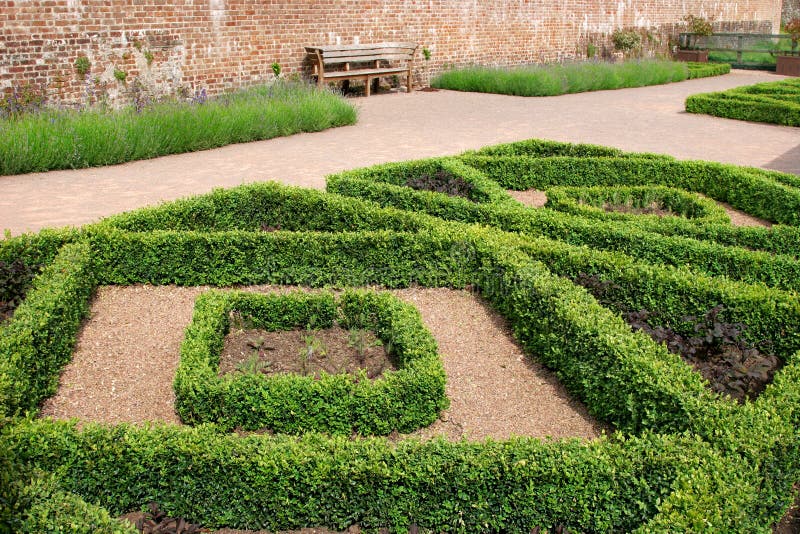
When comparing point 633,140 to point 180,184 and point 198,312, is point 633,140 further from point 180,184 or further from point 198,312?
point 198,312

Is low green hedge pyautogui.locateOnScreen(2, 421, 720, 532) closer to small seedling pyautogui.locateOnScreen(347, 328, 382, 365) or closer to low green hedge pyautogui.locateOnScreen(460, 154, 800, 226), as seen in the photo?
small seedling pyautogui.locateOnScreen(347, 328, 382, 365)

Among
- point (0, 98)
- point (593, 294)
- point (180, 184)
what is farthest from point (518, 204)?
point (0, 98)

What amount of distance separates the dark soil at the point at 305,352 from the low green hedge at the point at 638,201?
3153 millimetres

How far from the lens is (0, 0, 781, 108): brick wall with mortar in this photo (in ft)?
39.2

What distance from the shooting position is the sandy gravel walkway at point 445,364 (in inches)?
175

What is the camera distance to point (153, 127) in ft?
34.8

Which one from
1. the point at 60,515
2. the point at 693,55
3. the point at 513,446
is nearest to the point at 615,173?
the point at 513,446

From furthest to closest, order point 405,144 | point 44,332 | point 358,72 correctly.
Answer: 1. point 358,72
2. point 405,144
3. point 44,332

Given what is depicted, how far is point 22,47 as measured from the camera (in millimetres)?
11625

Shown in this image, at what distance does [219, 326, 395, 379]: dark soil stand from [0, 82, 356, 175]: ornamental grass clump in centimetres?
572

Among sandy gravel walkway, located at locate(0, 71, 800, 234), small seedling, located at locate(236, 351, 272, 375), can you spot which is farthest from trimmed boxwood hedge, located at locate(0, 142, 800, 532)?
sandy gravel walkway, located at locate(0, 71, 800, 234)

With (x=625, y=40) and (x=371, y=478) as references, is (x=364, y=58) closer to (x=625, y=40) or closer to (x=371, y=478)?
(x=625, y=40)

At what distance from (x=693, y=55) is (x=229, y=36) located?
19.2 metres

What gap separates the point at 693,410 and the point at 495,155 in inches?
247
